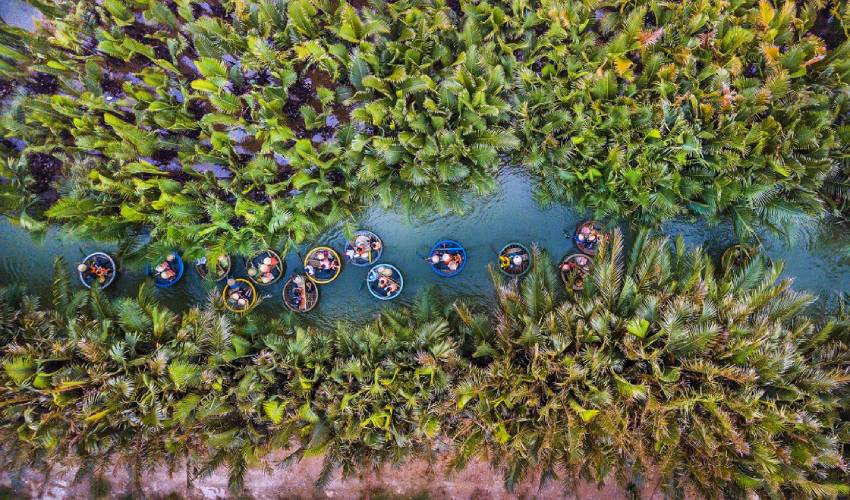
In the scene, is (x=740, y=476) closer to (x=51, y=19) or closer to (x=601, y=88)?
(x=601, y=88)

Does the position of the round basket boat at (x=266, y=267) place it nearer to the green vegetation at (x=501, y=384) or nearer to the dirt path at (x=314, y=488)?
the green vegetation at (x=501, y=384)

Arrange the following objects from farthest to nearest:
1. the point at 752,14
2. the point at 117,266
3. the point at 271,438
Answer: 1. the point at 117,266
2. the point at 752,14
3. the point at 271,438

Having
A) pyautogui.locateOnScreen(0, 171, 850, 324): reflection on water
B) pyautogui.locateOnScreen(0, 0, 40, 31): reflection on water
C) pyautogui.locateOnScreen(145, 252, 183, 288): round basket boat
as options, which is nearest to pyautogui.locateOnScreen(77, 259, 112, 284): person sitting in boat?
pyautogui.locateOnScreen(0, 171, 850, 324): reflection on water

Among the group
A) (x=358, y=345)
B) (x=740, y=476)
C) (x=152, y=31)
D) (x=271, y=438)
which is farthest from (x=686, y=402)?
(x=152, y=31)

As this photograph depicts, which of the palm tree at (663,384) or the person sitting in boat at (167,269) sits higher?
the person sitting in boat at (167,269)

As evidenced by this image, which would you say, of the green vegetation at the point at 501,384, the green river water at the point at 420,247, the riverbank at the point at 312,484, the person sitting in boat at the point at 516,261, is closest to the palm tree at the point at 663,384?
the green vegetation at the point at 501,384

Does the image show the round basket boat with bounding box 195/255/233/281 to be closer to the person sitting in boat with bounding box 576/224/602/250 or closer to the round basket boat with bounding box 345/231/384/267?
the round basket boat with bounding box 345/231/384/267

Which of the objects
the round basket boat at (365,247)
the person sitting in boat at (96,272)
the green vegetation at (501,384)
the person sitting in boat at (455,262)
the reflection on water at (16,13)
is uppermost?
the reflection on water at (16,13)
